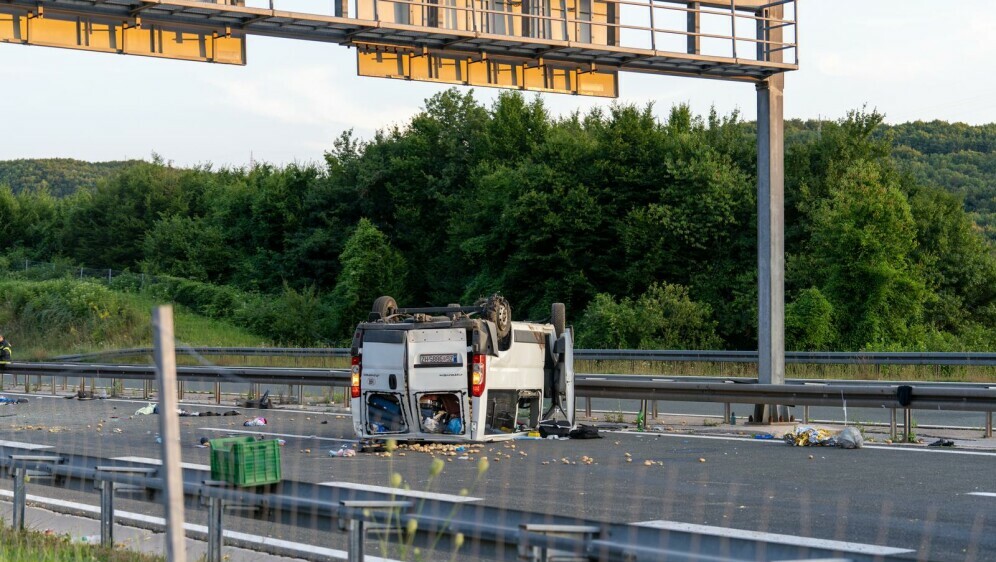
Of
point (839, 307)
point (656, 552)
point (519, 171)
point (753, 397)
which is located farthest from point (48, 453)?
point (519, 171)

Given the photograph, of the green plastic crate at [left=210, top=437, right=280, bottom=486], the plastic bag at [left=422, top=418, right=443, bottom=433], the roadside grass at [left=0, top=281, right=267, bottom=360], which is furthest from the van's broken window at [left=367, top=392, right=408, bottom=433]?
the roadside grass at [left=0, top=281, right=267, bottom=360]

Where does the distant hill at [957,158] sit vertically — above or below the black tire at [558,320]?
above

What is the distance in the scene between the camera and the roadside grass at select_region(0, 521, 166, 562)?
7230 millimetres

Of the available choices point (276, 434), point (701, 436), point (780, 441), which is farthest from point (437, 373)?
point (780, 441)

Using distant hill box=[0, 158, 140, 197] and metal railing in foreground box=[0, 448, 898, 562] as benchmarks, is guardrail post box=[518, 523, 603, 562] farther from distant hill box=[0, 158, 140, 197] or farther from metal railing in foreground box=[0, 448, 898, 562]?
distant hill box=[0, 158, 140, 197]

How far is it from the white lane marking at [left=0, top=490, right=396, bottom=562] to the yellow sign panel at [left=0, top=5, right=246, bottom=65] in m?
7.10

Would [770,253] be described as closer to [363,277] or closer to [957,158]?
[363,277]

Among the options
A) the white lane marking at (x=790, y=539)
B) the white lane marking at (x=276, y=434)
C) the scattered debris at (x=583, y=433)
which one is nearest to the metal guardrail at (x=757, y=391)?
the white lane marking at (x=276, y=434)

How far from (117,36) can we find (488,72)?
557cm

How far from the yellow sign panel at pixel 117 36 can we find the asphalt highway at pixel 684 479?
17.0 ft

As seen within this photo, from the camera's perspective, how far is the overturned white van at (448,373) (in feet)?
47.6

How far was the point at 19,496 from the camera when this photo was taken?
8.73 meters

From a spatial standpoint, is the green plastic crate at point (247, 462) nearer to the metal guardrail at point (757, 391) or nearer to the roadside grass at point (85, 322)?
the metal guardrail at point (757, 391)

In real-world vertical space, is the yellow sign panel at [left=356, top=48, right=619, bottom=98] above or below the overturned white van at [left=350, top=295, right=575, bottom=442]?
above
